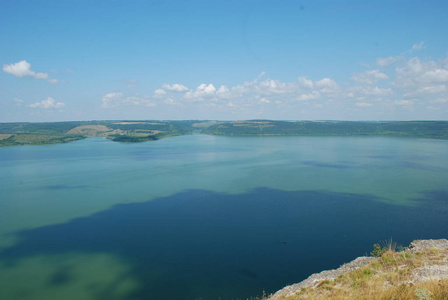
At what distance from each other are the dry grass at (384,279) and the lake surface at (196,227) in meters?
4.05

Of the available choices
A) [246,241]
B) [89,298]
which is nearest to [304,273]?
[246,241]

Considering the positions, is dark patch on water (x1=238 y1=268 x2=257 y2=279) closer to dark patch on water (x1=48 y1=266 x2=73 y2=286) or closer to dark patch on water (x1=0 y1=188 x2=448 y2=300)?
dark patch on water (x1=0 y1=188 x2=448 y2=300)

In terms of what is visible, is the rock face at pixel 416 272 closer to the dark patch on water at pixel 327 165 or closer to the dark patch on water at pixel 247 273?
the dark patch on water at pixel 247 273

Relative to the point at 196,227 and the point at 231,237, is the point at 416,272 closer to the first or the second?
the point at 231,237

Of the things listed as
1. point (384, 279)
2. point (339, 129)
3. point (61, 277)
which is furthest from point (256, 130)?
point (384, 279)

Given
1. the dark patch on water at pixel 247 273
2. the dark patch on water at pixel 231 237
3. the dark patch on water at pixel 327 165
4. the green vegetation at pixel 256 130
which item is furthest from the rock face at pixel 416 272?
the green vegetation at pixel 256 130

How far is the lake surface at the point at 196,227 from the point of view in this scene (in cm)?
1350

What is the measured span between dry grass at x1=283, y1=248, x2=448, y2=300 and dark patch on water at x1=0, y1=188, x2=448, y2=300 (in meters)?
4.02

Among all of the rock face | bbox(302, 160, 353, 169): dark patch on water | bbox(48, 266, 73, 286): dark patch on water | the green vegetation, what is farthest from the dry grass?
the green vegetation

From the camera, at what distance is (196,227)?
65.2 ft

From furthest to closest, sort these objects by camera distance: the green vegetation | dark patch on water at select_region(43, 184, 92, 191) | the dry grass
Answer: the green vegetation → dark patch on water at select_region(43, 184, 92, 191) → the dry grass

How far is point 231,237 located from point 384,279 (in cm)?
1057

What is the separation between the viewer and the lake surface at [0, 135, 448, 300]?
13.5 metres

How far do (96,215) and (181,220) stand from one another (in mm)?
7647
